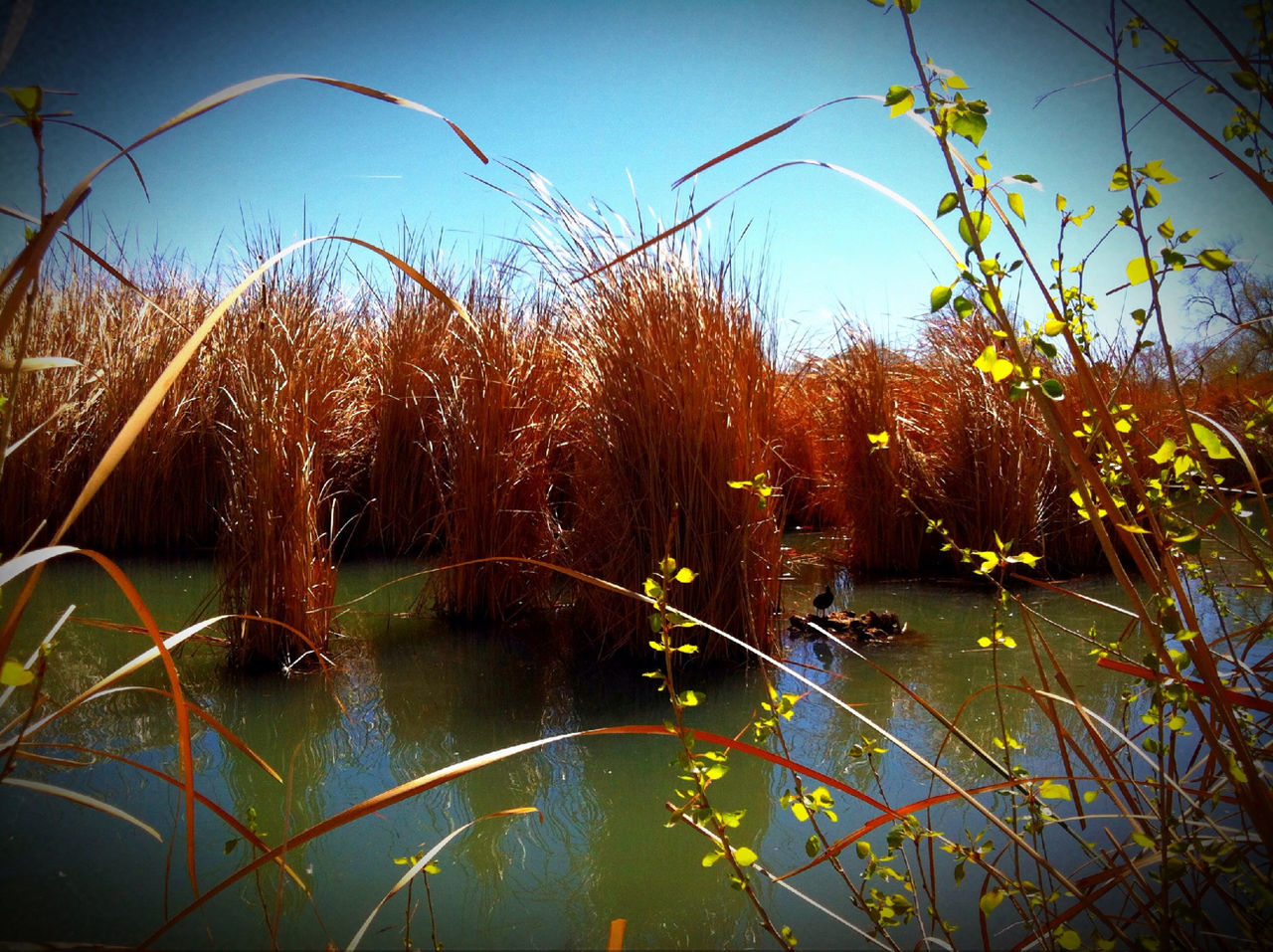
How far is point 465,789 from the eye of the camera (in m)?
1.74

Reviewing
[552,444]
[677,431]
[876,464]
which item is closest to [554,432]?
[552,444]

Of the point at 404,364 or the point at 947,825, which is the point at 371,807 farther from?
the point at 404,364

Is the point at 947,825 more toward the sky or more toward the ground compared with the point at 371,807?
more toward the ground

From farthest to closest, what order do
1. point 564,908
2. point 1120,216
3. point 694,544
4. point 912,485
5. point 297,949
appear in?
1. point 912,485
2. point 694,544
3. point 564,908
4. point 297,949
5. point 1120,216

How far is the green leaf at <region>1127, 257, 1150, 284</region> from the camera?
2.19 ft

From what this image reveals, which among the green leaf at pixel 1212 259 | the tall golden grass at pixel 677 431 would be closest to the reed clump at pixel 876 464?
the tall golden grass at pixel 677 431

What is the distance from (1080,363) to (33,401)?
16.6ft

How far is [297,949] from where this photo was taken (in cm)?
122

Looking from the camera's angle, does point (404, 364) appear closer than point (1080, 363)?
No

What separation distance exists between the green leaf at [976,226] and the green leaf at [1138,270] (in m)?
0.12

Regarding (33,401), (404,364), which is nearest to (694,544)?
(404,364)

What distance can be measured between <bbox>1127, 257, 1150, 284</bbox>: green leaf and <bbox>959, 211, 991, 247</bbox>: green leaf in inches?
4.8

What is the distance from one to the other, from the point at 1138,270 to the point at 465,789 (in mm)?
1539

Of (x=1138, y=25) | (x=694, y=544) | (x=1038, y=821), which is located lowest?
(x=1038, y=821)
